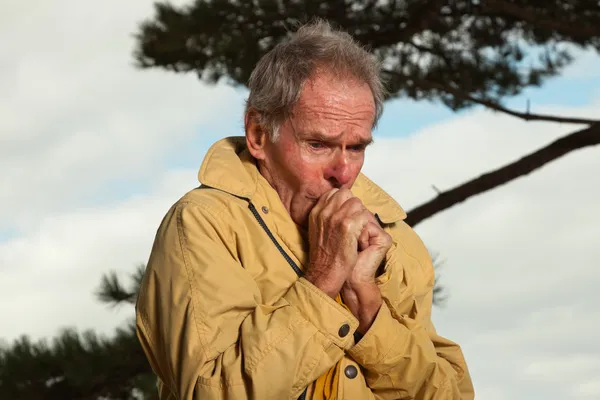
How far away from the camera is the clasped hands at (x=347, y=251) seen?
1803 mm

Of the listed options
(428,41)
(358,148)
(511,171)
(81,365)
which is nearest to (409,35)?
(428,41)

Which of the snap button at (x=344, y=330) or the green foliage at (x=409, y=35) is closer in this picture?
the snap button at (x=344, y=330)

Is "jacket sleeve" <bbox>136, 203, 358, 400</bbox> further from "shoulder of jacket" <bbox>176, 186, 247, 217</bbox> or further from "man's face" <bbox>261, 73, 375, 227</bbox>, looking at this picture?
"man's face" <bbox>261, 73, 375, 227</bbox>

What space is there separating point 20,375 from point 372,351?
3690mm

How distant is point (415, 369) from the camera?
194cm

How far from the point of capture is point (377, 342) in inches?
73.7

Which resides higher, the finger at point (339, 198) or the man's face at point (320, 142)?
the man's face at point (320, 142)

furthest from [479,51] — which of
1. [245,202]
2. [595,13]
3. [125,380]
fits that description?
[245,202]

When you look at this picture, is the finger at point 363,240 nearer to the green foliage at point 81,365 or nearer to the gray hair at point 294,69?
the gray hair at point 294,69

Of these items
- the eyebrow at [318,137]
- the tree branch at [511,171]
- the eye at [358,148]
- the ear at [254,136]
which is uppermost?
the tree branch at [511,171]

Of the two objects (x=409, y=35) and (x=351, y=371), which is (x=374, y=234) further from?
(x=409, y=35)

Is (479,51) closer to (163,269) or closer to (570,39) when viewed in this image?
(570,39)

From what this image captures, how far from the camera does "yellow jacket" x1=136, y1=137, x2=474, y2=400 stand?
1714 millimetres

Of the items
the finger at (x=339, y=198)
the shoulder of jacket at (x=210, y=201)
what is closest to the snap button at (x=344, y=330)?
the finger at (x=339, y=198)
